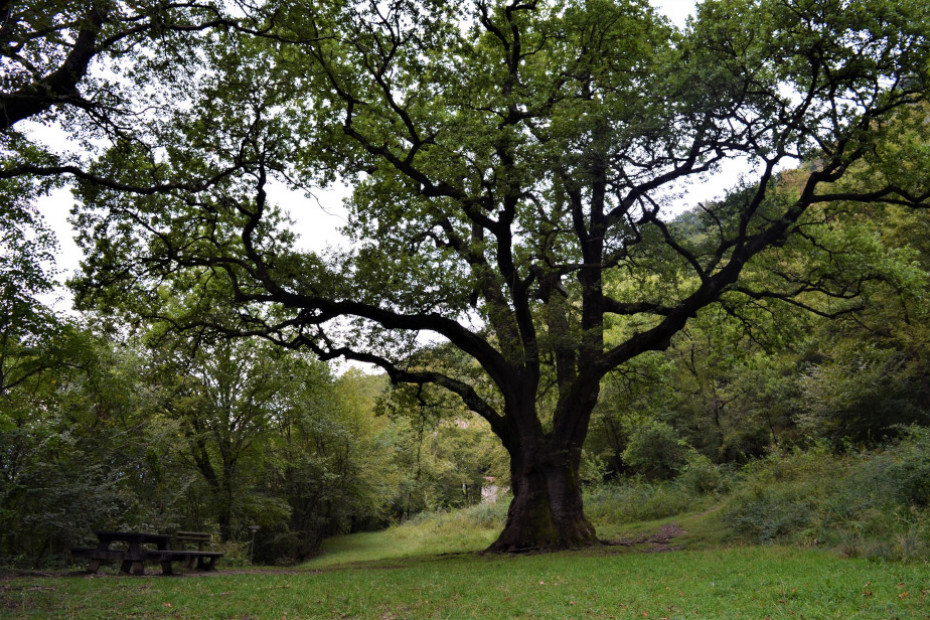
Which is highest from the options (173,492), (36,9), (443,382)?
(36,9)

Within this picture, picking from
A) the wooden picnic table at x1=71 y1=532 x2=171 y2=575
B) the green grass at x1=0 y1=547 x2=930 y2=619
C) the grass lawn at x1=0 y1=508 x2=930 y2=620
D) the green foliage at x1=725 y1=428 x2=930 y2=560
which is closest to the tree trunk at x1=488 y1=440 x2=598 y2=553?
the grass lawn at x1=0 y1=508 x2=930 y2=620

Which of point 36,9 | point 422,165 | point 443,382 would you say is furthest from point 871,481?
point 36,9

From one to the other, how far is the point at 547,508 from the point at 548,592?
6.34m

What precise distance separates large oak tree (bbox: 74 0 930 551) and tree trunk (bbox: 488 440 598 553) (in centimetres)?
5

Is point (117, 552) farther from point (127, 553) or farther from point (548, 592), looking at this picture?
point (548, 592)

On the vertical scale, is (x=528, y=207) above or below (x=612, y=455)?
above

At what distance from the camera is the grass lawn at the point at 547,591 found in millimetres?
6453

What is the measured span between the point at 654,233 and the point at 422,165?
5396 mm

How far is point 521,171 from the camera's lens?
1195 cm

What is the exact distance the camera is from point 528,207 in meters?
→ 16.8

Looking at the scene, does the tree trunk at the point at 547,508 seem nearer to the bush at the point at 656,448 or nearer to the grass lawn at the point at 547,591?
the grass lawn at the point at 547,591

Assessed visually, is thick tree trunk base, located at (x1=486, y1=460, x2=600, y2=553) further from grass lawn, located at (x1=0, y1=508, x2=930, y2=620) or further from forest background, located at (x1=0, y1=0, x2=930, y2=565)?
forest background, located at (x1=0, y1=0, x2=930, y2=565)

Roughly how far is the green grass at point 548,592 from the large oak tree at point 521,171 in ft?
15.6

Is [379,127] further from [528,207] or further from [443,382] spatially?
[443,382]
